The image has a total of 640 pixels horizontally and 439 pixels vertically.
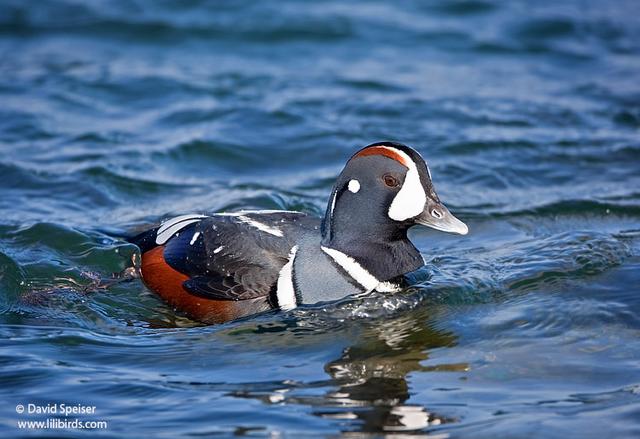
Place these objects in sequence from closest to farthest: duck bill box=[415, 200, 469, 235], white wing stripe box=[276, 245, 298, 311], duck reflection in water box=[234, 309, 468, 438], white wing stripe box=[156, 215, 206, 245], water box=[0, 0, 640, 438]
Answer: duck reflection in water box=[234, 309, 468, 438] → water box=[0, 0, 640, 438] → white wing stripe box=[276, 245, 298, 311] → duck bill box=[415, 200, 469, 235] → white wing stripe box=[156, 215, 206, 245]

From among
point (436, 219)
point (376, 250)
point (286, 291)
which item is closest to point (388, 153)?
point (436, 219)

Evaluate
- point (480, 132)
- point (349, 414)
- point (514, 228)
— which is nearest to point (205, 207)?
point (514, 228)

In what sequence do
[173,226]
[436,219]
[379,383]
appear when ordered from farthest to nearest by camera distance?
1. [173,226]
2. [436,219]
3. [379,383]

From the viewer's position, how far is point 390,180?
861 cm

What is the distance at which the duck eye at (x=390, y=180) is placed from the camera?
8594 millimetres

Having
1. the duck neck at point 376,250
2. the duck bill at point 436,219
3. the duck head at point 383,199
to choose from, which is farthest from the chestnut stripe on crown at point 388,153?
the duck neck at point 376,250

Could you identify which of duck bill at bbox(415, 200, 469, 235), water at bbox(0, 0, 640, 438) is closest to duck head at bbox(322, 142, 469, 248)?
duck bill at bbox(415, 200, 469, 235)

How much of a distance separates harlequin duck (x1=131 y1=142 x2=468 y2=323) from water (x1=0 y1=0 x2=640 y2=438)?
205 millimetres

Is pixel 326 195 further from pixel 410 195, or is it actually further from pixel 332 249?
pixel 410 195

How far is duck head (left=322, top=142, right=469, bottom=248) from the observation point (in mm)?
8570

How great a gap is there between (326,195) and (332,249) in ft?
11.7

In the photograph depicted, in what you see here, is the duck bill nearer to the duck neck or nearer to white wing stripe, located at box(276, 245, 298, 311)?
the duck neck

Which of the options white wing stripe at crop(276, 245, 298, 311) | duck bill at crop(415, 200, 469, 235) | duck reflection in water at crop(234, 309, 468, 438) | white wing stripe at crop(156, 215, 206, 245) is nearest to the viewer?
duck reflection in water at crop(234, 309, 468, 438)

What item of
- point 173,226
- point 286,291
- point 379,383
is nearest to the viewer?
point 379,383
